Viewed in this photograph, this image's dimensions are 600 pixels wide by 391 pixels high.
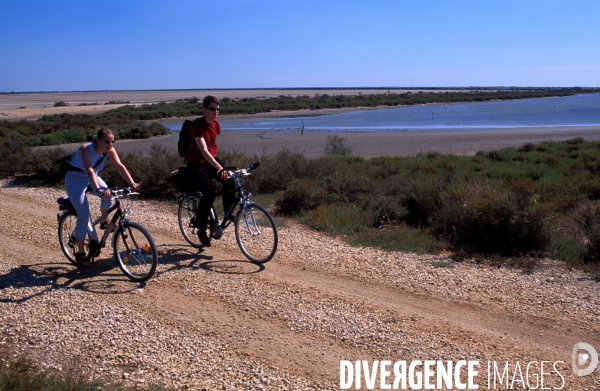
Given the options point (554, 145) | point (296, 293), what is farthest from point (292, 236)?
point (554, 145)

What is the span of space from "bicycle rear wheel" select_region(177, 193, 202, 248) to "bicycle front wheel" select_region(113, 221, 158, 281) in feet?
4.20

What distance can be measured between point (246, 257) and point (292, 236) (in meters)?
1.61

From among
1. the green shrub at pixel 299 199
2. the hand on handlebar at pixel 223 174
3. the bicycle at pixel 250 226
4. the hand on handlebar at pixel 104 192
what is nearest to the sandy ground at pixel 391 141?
the green shrub at pixel 299 199

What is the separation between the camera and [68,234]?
7.26 meters

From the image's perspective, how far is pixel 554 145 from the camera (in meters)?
25.4

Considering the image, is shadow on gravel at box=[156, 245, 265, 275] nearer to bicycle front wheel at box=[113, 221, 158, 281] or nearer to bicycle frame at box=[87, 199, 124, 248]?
bicycle front wheel at box=[113, 221, 158, 281]

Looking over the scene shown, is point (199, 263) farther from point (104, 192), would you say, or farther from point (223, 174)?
point (104, 192)

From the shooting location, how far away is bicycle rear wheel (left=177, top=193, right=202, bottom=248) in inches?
310

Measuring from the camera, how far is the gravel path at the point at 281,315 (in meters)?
4.58

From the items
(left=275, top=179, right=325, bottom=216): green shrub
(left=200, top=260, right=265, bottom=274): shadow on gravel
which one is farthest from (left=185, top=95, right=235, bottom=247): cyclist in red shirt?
(left=275, top=179, right=325, bottom=216): green shrub

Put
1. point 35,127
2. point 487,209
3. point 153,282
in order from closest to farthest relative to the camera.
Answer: point 153,282 < point 487,209 < point 35,127

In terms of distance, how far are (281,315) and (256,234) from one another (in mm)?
1906

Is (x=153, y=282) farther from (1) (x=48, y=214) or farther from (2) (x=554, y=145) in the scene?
(2) (x=554, y=145)

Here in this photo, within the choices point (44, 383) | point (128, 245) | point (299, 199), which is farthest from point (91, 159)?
point (299, 199)
